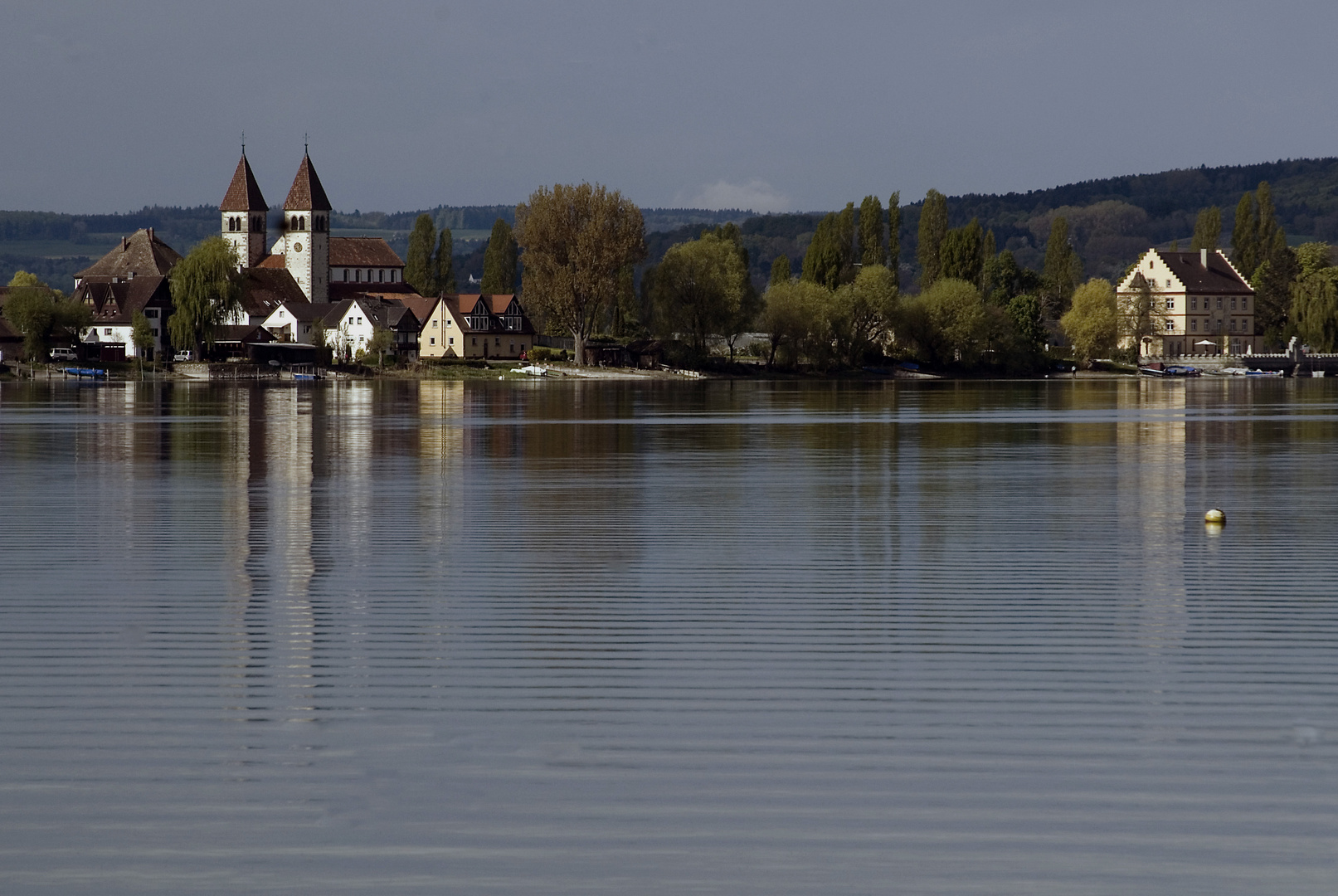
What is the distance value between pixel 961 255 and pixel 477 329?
38.0 m

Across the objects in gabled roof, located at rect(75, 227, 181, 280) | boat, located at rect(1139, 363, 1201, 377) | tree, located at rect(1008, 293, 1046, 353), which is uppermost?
gabled roof, located at rect(75, 227, 181, 280)

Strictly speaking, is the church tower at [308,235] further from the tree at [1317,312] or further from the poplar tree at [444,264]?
the tree at [1317,312]

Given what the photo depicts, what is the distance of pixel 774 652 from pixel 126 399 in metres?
56.7

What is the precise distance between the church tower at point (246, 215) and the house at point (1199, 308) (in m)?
77.0

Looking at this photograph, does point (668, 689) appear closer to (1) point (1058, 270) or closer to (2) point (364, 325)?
(2) point (364, 325)

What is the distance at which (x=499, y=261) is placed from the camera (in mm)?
148000

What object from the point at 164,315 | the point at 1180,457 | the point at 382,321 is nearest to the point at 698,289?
the point at 382,321

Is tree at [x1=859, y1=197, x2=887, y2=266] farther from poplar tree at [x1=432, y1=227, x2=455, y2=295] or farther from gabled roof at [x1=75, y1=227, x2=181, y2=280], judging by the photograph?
gabled roof at [x1=75, y1=227, x2=181, y2=280]

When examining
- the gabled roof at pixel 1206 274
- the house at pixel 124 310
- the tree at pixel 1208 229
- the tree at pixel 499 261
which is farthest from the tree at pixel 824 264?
the house at pixel 124 310

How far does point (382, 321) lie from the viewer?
122 m

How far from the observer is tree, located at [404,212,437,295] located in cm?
15088

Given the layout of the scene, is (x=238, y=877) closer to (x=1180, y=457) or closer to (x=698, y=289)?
(x=1180, y=457)

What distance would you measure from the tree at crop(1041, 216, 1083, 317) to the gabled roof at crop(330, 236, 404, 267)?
59.5m

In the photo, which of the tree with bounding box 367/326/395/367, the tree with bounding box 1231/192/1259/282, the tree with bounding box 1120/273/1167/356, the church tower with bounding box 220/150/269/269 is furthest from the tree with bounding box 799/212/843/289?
the church tower with bounding box 220/150/269/269
